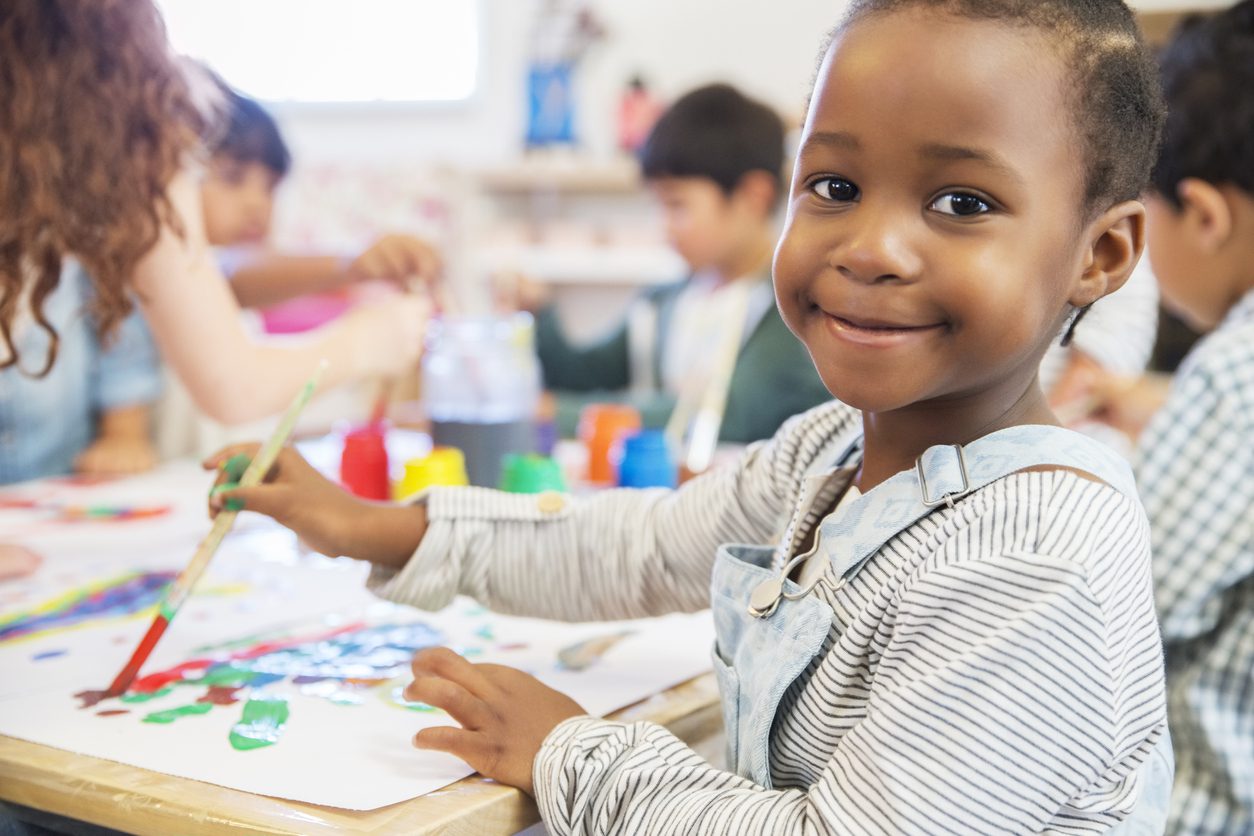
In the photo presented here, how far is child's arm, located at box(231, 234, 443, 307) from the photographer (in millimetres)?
1455

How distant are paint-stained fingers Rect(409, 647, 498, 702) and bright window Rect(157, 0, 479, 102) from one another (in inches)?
130

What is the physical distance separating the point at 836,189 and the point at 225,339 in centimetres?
80

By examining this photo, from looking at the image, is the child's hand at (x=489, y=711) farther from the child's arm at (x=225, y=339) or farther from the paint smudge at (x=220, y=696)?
the child's arm at (x=225, y=339)

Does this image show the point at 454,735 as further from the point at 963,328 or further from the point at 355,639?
the point at 963,328

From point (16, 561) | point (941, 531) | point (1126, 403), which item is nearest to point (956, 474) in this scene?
point (941, 531)

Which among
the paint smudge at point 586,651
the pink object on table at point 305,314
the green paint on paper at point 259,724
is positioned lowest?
the pink object on table at point 305,314

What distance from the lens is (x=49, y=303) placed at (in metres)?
1.58

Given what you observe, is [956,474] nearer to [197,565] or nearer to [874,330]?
[874,330]

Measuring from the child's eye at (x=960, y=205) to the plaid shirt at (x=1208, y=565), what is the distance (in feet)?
1.62

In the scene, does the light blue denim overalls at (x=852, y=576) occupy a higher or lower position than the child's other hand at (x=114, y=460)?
higher

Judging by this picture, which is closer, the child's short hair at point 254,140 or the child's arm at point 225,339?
the child's arm at point 225,339

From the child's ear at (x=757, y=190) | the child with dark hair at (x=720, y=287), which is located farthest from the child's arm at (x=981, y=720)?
the child's ear at (x=757, y=190)

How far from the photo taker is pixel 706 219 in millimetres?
2252

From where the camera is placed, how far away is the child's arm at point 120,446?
151 cm
